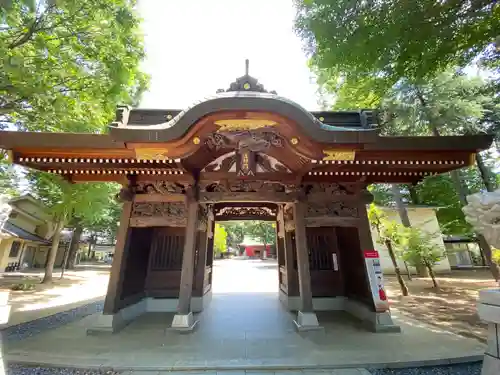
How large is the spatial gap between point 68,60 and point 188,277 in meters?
5.91

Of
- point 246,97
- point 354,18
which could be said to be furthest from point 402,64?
point 246,97

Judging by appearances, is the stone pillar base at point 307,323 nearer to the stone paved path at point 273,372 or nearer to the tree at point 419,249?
the stone paved path at point 273,372

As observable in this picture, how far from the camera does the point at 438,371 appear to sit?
3.66 meters

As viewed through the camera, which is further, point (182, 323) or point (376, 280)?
point (376, 280)

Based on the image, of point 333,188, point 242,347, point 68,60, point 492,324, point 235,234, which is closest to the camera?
point 492,324

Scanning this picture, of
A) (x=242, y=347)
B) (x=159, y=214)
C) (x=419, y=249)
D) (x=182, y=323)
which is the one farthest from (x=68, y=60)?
(x=419, y=249)

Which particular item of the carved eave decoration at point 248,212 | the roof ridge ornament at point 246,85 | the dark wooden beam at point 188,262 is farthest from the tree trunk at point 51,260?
the roof ridge ornament at point 246,85

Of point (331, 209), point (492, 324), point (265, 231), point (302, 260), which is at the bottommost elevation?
point (492, 324)

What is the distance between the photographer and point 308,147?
178 inches

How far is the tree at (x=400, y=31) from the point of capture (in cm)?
456

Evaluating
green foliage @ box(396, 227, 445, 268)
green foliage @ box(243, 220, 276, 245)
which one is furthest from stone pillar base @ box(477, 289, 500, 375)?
green foliage @ box(243, 220, 276, 245)

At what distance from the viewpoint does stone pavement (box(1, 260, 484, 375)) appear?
3.76 m

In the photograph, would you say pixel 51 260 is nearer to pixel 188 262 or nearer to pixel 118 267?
pixel 118 267

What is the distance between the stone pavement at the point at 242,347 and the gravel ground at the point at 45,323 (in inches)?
17.8
